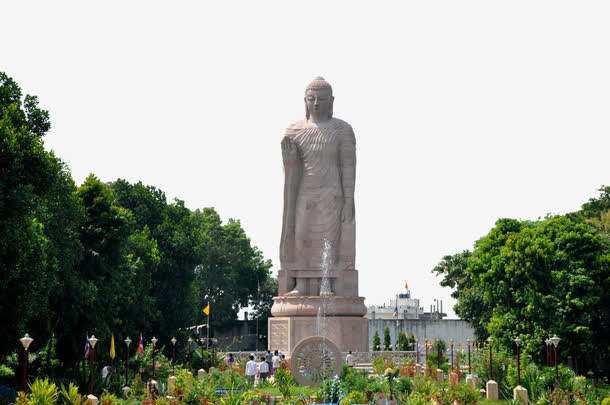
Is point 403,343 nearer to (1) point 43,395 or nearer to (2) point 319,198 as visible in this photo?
(2) point 319,198

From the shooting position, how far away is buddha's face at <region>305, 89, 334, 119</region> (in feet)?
109

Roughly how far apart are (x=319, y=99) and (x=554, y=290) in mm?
11921

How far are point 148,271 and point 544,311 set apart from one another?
18440 millimetres

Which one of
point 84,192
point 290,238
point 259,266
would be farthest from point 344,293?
point 259,266

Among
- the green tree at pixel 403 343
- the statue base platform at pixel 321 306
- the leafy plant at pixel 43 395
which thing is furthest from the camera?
the green tree at pixel 403 343

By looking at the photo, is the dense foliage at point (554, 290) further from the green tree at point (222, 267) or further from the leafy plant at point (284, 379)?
the green tree at point (222, 267)

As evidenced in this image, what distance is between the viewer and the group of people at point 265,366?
82.5ft

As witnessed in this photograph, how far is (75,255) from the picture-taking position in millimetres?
27672

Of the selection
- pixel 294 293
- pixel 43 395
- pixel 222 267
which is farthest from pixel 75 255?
pixel 222 267

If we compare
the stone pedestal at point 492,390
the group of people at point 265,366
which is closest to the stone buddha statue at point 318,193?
the group of people at point 265,366

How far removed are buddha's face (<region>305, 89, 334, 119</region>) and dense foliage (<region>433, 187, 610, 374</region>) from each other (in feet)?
30.4

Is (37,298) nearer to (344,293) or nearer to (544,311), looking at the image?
(344,293)

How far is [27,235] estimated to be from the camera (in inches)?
850

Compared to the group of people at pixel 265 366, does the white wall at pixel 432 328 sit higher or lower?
higher
